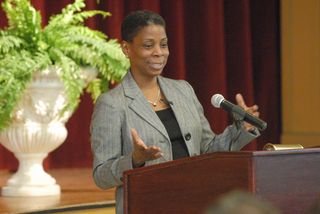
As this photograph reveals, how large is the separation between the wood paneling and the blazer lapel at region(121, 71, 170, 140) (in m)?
4.67

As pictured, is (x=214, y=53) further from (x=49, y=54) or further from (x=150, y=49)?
(x=150, y=49)

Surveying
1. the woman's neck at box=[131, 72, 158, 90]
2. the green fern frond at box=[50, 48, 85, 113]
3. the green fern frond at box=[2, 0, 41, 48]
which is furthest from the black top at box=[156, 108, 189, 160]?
the green fern frond at box=[2, 0, 41, 48]

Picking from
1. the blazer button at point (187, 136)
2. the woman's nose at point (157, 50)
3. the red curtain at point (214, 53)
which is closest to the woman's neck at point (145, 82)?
the woman's nose at point (157, 50)

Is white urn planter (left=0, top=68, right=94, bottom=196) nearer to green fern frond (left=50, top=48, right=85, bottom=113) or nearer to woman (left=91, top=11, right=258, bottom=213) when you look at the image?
green fern frond (left=50, top=48, right=85, bottom=113)

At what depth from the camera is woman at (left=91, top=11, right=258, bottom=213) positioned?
2.70m

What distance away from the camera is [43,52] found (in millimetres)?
4766

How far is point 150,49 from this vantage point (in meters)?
2.76

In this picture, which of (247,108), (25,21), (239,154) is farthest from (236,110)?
(25,21)

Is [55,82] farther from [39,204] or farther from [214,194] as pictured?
[214,194]

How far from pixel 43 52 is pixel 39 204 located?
0.85 m

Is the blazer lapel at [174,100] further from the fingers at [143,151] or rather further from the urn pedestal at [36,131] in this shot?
the urn pedestal at [36,131]

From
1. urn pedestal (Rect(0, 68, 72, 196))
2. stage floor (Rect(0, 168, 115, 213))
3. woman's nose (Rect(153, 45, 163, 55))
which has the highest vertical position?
woman's nose (Rect(153, 45, 163, 55))

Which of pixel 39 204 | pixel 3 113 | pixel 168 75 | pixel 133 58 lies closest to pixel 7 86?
pixel 3 113

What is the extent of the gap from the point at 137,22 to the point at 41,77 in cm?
213
